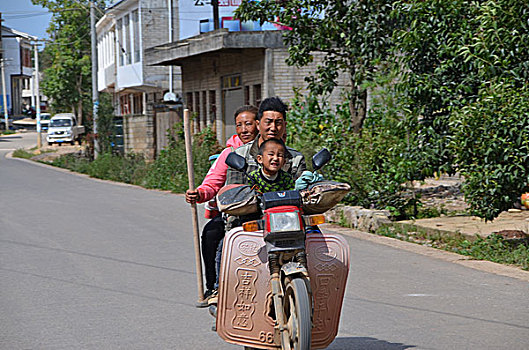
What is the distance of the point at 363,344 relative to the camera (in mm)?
6203

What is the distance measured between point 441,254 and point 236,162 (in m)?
5.78

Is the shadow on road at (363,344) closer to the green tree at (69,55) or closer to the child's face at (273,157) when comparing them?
the child's face at (273,157)

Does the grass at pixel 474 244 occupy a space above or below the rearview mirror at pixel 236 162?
below

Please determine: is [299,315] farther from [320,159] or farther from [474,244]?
[474,244]

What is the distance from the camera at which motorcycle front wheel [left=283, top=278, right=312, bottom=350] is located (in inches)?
184

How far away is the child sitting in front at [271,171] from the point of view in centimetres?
508

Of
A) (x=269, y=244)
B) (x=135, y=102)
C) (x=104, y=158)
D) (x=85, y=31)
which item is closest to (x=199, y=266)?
(x=269, y=244)

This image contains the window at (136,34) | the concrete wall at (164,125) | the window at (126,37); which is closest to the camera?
the concrete wall at (164,125)

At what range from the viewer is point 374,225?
1241 cm

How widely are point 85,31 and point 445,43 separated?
53.7m

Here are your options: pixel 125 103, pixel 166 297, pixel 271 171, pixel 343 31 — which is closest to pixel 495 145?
pixel 166 297

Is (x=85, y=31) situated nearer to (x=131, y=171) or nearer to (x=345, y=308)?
(x=131, y=171)

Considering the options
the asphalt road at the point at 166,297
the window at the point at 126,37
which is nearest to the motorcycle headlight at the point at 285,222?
the asphalt road at the point at 166,297

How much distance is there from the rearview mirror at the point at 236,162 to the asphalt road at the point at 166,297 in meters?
1.76
